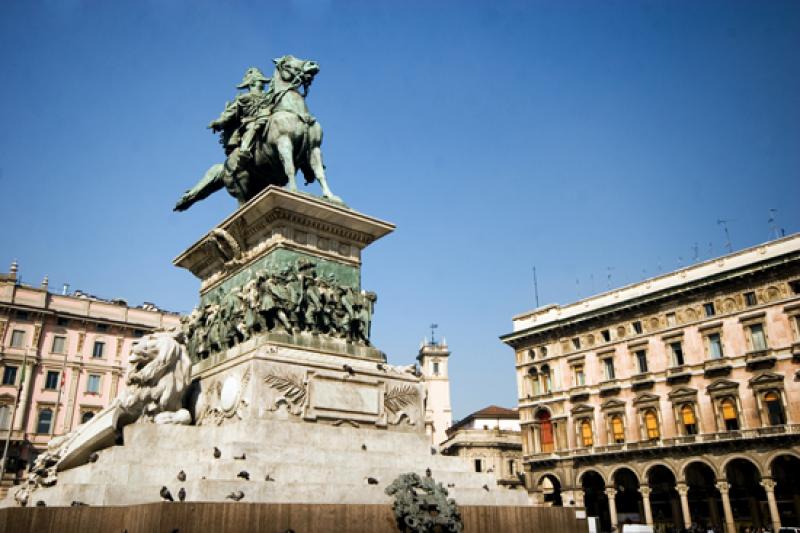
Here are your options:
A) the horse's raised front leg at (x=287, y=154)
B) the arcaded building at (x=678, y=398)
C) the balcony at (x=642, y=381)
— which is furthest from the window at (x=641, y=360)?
the horse's raised front leg at (x=287, y=154)

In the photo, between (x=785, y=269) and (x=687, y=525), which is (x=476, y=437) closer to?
(x=687, y=525)

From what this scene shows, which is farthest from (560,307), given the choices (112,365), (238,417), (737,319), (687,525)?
(238,417)

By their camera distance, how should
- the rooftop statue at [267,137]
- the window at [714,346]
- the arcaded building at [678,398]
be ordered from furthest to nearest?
the window at [714,346] < the arcaded building at [678,398] < the rooftop statue at [267,137]

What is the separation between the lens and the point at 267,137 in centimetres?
1416

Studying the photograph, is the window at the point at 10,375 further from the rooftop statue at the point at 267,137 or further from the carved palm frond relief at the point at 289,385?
the carved palm frond relief at the point at 289,385

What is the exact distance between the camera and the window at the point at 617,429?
151 feet

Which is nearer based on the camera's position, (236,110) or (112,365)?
(236,110)

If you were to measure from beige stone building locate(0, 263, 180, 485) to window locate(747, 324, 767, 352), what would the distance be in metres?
41.6

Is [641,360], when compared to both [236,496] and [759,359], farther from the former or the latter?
[236,496]

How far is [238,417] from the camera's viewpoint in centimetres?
1055

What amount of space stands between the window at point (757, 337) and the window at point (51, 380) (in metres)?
46.2

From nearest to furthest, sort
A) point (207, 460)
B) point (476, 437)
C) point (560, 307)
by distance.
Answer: point (207, 460) → point (560, 307) → point (476, 437)

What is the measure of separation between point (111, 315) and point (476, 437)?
34415 millimetres

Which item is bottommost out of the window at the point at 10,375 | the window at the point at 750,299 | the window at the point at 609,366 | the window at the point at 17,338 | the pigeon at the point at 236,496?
the pigeon at the point at 236,496
